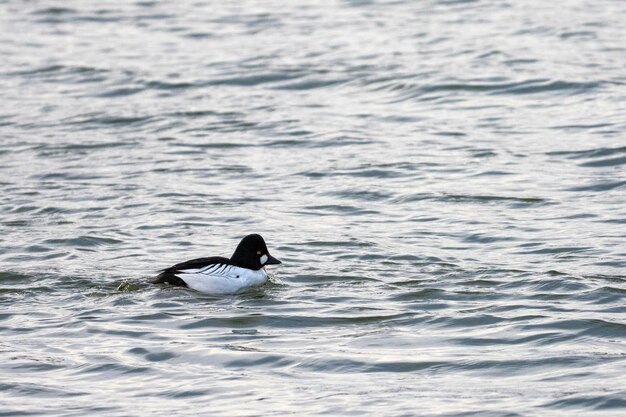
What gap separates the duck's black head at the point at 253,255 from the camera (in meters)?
13.2

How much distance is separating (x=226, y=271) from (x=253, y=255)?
38 cm

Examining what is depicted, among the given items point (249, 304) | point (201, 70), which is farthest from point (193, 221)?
point (201, 70)

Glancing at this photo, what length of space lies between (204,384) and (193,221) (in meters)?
5.69

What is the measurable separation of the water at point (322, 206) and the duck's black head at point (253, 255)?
340 millimetres

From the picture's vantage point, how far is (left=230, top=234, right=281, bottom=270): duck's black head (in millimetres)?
13195

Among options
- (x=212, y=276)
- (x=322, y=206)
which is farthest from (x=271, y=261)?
(x=322, y=206)

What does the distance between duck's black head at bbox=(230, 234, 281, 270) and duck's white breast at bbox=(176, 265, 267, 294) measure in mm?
80

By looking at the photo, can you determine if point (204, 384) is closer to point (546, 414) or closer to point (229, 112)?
point (546, 414)

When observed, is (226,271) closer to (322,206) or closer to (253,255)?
(253,255)

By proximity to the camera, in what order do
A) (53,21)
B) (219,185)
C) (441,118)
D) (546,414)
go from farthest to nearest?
(53,21) < (441,118) < (219,185) < (546,414)

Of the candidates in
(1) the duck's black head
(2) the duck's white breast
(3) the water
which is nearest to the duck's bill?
(1) the duck's black head

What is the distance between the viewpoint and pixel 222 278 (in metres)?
12.9

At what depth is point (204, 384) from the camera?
10016 millimetres

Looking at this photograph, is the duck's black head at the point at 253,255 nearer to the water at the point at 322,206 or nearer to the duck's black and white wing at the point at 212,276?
the duck's black and white wing at the point at 212,276
